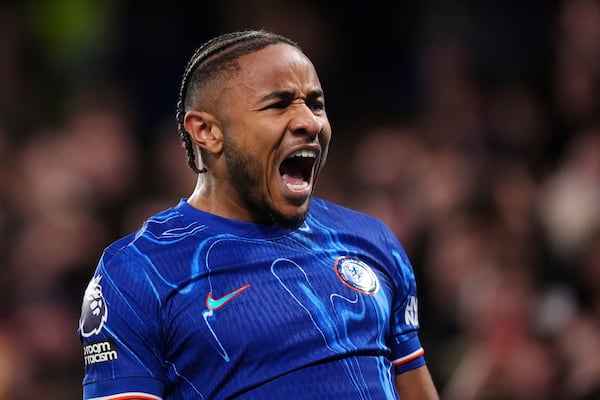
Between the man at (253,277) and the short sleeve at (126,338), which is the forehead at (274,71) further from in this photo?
the short sleeve at (126,338)

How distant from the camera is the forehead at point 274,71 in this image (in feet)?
9.37

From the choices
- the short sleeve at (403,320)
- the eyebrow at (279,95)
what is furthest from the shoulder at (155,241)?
the short sleeve at (403,320)

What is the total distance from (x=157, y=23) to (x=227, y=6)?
22.4 inches

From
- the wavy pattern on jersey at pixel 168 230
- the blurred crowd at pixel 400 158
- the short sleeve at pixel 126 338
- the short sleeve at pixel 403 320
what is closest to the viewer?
the short sleeve at pixel 126 338

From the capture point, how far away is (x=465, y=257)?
6.16 meters

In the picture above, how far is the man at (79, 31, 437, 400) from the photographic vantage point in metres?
2.69

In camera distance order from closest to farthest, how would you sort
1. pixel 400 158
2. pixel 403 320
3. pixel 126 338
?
pixel 126 338 < pixel 403 320 < pixel 400 158

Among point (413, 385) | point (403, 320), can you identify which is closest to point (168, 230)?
point (403, 320)

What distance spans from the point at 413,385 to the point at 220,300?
652mm

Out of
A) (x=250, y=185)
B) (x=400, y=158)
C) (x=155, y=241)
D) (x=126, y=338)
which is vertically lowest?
(x=400, y=158)

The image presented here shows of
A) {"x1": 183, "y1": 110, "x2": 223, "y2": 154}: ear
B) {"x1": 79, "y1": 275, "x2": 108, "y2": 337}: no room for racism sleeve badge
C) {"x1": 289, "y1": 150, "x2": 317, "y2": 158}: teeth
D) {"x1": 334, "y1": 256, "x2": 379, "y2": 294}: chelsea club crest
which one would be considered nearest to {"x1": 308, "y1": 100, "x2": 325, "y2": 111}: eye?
{"x1": 289, "y1": 150, "x2": 317, "y2": 158}: teeth

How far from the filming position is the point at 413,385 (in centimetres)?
307

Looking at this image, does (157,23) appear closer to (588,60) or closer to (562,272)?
(588,60)

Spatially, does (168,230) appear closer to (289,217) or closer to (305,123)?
(289,217)
